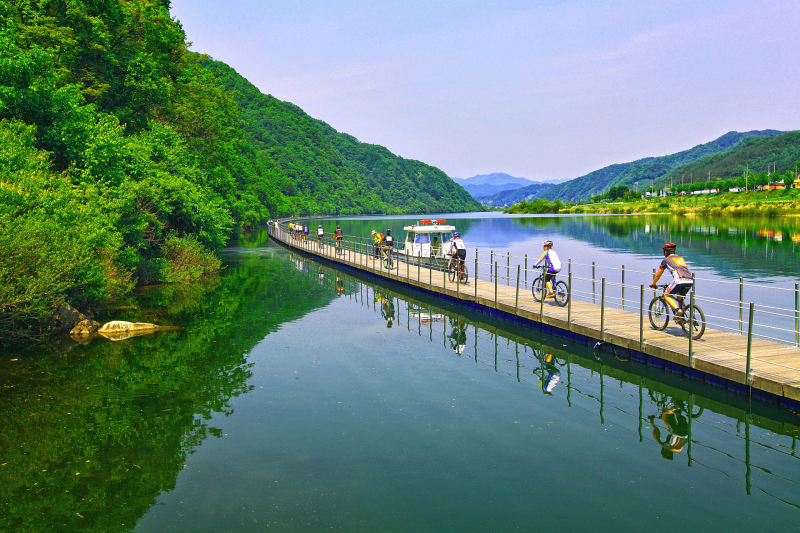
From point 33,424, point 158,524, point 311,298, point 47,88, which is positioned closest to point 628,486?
point 158,524

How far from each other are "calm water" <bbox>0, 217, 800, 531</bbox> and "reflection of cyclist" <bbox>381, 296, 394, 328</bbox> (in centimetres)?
279

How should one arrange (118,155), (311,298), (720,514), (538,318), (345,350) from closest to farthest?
1. (720,514)
2. (345,350)
3. (538,318)
4. (118,155)
5. (311,298)

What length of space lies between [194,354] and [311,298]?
10.1 meters

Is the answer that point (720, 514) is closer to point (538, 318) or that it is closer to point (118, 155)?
point (538, 318)

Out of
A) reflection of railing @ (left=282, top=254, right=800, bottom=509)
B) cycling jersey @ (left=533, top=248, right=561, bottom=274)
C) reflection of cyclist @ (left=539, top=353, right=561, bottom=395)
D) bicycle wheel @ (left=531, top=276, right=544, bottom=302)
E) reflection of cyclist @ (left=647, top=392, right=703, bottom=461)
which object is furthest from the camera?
bicycle wheel @ (left=531, top=276, right=544, bottom=302)

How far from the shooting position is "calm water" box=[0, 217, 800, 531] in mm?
7688

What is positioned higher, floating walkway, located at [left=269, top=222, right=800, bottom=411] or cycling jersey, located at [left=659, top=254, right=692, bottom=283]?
cycling jersey, located at [left=659, top=254, right=692, bottom=283]

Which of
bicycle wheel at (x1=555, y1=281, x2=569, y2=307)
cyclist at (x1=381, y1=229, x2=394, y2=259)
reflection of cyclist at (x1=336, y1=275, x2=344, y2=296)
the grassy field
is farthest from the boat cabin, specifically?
the grassy field

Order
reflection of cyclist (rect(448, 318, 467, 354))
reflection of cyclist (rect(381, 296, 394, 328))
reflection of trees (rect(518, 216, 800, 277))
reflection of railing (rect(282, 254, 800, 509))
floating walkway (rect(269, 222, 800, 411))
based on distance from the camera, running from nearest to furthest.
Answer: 1. reflection of railing (rect(282, 254, 800, 509))
2. floating walkway (rect(269, 222, 800, 411))
3. reflection of cyclist (rect(448, 318, 467, 354))
4. reflection of cyclist (rect(381, 296, 394, 328))
5. reflection of trees (rect(518, 216, 800, 277))

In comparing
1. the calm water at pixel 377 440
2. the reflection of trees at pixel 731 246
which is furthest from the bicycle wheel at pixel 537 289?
the reflection of trees at pixel 731 246

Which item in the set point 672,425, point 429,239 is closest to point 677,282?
point 672,425

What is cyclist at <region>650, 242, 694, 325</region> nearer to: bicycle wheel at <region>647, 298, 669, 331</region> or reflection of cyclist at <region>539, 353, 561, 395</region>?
bicycle wheel at <region>647, 298, 669, 331</region>

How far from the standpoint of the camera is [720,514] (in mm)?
7484

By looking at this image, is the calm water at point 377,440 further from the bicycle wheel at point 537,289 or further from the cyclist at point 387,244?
the cyclist at point 387,244
